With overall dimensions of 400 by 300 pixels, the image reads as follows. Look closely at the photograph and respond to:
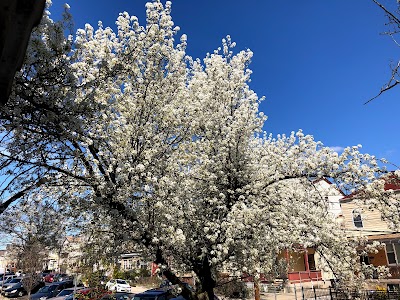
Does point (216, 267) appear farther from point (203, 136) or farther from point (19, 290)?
point (19, 290)

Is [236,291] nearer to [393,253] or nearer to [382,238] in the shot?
[382,238]

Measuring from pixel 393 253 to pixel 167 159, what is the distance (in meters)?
25.2

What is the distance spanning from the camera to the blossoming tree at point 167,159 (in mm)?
6051

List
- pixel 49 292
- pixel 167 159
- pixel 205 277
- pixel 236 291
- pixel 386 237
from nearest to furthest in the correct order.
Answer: pixel 167 159
pixel 205 277
pixel 236 291
pixel 386 237
pixel 49 292

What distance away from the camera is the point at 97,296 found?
1714cm

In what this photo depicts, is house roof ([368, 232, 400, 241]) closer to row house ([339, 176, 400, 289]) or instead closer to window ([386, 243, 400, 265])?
row house ([339, 176, 400, 289])

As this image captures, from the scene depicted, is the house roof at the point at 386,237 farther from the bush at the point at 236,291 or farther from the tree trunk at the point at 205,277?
the tree trunk at the point at 205,277

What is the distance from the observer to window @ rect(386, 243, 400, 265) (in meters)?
25.6

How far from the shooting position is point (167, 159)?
28.2 ft

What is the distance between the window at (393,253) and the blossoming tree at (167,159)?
60.2 ft

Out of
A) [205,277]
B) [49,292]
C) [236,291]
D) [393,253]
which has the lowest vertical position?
[49,292]

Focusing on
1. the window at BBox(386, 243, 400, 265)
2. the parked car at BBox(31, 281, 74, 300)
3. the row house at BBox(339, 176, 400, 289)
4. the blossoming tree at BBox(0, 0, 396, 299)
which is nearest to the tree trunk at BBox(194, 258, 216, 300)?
the blossoming tree at BBox(0, 0, 396, 299)

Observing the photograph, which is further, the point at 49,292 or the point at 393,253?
the point at 49,292

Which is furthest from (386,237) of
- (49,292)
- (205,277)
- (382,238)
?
(49,292)
